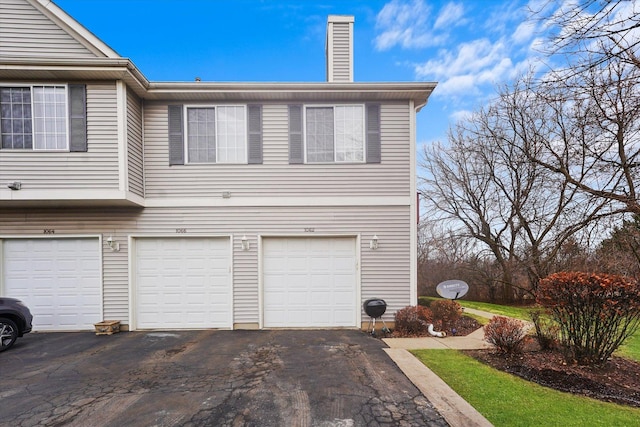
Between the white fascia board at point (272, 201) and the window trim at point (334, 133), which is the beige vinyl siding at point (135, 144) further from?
the window trim at point (334, 133)

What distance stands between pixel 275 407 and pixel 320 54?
32.4ft

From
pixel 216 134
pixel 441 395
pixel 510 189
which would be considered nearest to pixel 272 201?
pixel 216 134

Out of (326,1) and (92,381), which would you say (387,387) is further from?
(326,1)

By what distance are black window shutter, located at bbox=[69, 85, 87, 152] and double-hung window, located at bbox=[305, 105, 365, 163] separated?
193 inches

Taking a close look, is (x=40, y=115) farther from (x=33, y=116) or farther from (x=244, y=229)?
(x=244, y=229)

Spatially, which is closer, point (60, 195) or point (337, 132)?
point (60, 195)

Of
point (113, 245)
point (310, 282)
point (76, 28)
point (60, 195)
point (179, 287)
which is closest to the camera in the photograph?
point (60, 195)

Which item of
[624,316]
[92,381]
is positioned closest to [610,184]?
[624,316]

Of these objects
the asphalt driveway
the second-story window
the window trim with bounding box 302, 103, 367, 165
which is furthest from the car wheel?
the window trim with bounding box 302, 103, 367, 165

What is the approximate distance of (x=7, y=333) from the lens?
567cm

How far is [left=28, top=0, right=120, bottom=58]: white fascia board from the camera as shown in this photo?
21.0 ft

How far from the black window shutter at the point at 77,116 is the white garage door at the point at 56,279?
7.54ft

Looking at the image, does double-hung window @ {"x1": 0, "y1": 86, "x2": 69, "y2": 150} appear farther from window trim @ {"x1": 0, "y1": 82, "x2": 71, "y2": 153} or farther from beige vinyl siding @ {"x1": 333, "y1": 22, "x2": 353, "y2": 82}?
beige vinyl siding @ {"x1": 333, "y1": 22, "x2": 353, "y2": 82}

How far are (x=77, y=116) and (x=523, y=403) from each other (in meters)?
9.30
